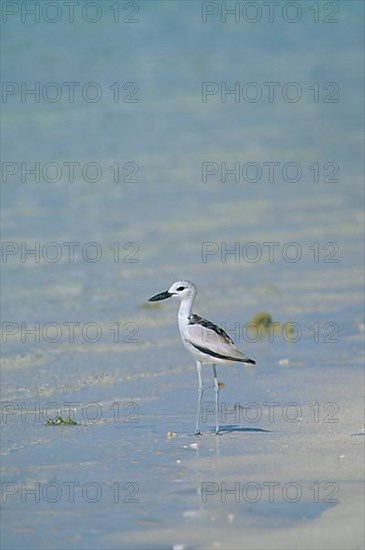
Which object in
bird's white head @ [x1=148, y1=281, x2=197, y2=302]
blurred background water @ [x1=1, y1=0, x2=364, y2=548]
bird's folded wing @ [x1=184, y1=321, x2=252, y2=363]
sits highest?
blurred background water @ [x1=1, y1=0, x2=364, y2=548]

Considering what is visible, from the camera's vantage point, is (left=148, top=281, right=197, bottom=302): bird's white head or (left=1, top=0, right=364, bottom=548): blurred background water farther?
(left=1, top=0, right=364, bottom=548): blurred background water

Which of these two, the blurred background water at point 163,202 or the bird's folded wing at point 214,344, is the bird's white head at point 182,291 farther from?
the blurred background water at point 163,202

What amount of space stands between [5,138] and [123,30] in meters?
10.3

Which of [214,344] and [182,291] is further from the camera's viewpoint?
[182,291]

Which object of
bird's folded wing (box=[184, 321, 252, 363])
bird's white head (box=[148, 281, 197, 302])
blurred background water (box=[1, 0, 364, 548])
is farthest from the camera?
blurred background water (box=[1, 0, 364, 548])

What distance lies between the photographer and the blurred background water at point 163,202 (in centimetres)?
1139

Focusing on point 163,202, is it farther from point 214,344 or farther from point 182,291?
point 214,344

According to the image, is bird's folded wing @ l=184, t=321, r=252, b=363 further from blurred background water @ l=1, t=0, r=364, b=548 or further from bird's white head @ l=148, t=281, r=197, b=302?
blurred background water @ l=1, t=0, r=364, b=548

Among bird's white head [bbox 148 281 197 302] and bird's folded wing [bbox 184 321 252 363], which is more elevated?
bird's white head [bbox 148 281 197 302]

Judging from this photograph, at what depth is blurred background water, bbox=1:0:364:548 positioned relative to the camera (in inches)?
448

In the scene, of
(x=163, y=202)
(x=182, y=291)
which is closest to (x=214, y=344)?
(x=182, y=291)

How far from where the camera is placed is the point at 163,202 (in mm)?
19797

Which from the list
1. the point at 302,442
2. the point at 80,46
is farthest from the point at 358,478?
the point at 80,46

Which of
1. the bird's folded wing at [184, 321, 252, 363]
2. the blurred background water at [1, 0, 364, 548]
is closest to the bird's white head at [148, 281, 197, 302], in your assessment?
the bird's folded wing at [184, 321, 252, 363]
